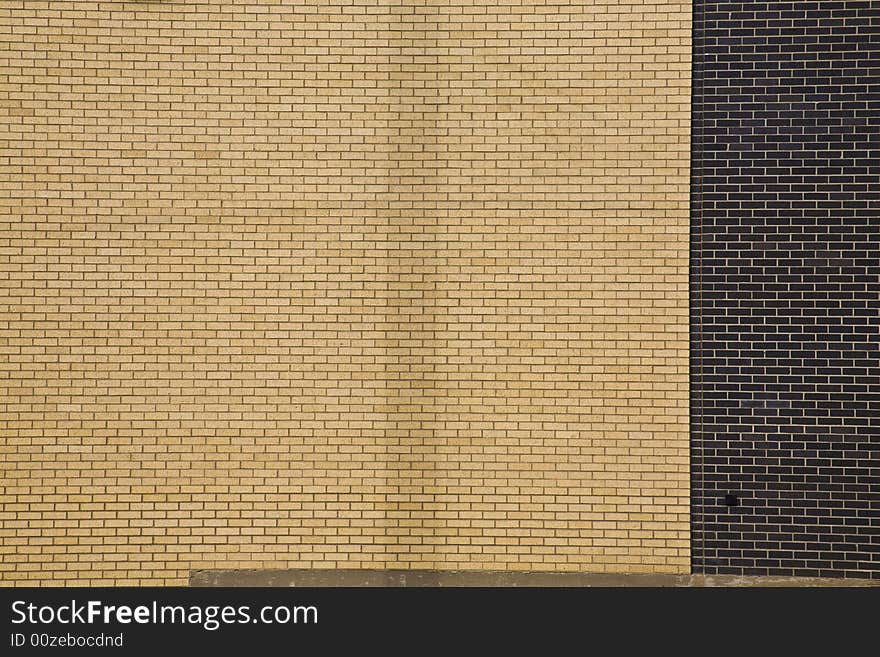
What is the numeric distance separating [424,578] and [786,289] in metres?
3.20

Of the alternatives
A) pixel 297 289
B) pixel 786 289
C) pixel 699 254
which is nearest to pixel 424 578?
pixel 297 289

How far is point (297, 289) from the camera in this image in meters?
5.90

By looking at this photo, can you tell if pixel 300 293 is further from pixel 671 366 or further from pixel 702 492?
pixel 702 492

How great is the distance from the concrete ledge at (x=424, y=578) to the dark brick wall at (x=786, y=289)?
1.47ft

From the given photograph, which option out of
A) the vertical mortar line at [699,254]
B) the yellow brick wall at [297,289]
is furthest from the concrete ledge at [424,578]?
the vertical mortar line at [699,254]

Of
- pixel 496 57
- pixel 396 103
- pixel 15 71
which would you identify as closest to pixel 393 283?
pixel 396 103

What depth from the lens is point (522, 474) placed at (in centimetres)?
589

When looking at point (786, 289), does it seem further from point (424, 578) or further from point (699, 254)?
point (424, 578)

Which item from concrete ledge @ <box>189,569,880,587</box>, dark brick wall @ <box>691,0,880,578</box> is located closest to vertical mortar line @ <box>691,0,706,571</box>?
dark brick wall @ <box>691,0,880,578</box>

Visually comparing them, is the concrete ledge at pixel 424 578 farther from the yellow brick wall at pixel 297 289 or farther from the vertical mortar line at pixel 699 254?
the vertical mortar line at pixel 699 254

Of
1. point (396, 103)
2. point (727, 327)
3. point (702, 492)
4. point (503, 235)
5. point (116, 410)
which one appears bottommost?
point (702, 492)

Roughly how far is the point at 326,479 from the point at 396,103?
2659mm

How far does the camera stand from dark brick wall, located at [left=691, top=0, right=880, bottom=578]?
5793 millimetres

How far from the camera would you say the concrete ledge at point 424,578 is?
5.87 meters
